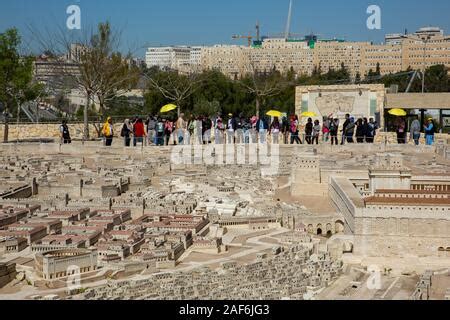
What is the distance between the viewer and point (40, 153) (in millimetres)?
24734

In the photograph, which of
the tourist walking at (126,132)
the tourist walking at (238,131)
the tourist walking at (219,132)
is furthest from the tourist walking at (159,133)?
the tourist walking at (238,131)

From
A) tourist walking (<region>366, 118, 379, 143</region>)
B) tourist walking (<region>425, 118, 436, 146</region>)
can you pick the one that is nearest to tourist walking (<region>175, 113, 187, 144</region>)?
tourist walking (<region>366, 118, 379, 143</region>)

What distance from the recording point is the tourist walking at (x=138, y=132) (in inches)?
907

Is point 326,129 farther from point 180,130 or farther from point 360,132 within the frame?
point 180,130

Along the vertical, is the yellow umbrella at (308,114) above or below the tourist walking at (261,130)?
above

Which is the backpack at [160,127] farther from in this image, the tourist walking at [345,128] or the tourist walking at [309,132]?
the tourist walking at [345,128]

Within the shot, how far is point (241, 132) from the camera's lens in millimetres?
23062

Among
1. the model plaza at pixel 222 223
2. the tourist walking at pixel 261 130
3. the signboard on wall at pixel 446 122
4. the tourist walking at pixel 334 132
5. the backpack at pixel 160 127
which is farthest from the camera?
the signboard on wall at pixel 446 122

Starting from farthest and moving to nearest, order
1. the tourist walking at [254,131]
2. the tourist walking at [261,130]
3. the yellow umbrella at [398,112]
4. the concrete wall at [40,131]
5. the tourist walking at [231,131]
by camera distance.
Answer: the concrete wall at [40,131] → the yellow umbrella at [398,112] → the tourist walking at [254,131] → the tourist walking at [231,131] → the tourist walking at [261,130]

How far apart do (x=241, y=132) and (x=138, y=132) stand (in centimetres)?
289

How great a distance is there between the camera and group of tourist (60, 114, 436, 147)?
75.2ft

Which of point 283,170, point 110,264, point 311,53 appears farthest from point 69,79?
point 311,53

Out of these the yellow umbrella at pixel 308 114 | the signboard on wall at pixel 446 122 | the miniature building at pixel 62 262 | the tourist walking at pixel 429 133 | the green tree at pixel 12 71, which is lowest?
the miniature building at pixel 62 262

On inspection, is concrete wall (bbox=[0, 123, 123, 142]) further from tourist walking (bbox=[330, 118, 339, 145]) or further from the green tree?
tourist walking (bbox=[330, 118, 339, 145])
